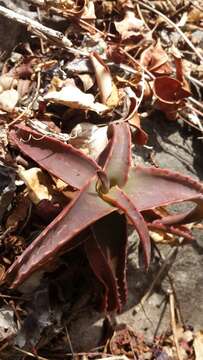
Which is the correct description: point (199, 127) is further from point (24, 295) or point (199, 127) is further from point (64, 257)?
point (24, 295)

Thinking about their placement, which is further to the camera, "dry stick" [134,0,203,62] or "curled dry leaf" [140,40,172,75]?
"dry stick" [134,0,203,62]

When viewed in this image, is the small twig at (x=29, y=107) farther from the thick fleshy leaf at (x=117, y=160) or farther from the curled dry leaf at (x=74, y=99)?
the thick fleshy leaf at (x=117, y=160)

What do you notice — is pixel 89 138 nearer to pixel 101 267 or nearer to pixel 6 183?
pixel 6 183

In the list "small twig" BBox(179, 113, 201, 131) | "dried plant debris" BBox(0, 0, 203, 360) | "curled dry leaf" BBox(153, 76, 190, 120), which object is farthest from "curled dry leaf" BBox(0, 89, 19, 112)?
"small twig" BBox(179, 113, 201, 131)

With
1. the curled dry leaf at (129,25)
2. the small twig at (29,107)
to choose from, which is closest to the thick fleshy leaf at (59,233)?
the small twig at (29,107)

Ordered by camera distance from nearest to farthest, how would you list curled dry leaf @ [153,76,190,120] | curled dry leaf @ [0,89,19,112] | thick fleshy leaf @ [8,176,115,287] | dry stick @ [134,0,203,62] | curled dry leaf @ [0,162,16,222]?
thick fleshy leaf @ [8,176,115,287]
curled dry leaf @ [0,162,16,222]
curled dry leaf @ [0,89,19,112]
curled dry leaf @ [153,76,190,120]
dry stick @ [134,0,203,62]

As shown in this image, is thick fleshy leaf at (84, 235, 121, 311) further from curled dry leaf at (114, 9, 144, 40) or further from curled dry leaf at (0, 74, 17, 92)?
curled dry leaf at (114, 9, 144, 40)
